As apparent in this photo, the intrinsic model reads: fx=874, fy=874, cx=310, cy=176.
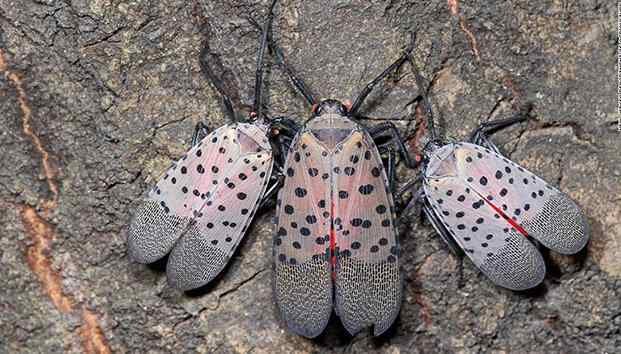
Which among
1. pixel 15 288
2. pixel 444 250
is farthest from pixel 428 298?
pixel 15 288

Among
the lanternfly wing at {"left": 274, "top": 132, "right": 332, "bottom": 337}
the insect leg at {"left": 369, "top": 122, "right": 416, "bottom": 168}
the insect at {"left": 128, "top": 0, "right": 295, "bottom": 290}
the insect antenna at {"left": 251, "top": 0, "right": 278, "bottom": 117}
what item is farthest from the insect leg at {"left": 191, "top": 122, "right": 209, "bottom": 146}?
the insect leg at {"left": 369, "top": 122, "right": 416, "bottom": 168}

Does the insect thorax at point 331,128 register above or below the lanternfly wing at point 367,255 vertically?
above

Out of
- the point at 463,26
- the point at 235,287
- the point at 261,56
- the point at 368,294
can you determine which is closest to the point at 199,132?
the point at 261,56

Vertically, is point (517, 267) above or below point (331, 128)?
below

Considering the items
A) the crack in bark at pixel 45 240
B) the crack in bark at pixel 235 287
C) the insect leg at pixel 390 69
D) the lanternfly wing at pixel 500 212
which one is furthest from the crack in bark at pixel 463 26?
the crack in bark at pixel 45 240

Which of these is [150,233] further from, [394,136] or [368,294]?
[394,136]

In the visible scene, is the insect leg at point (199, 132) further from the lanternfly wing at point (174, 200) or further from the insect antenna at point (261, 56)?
the insect antenna at point (261, 56)

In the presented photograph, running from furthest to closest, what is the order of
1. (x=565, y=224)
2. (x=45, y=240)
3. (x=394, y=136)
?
(x=45, y=240) < (x=394, y=136) < (x=565, y=224)
